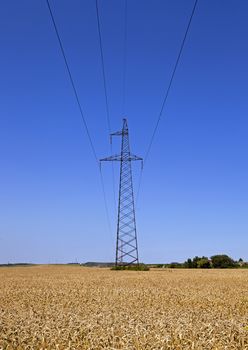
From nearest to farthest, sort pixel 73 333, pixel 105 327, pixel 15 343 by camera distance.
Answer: pixel 15 343
pixel 73 333
pixel 105 327

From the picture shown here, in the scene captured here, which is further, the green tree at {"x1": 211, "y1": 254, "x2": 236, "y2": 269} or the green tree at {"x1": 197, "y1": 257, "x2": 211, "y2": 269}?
the green tree at {"x1": 211, "y1": 254, "x2": 236, "y2": 269}

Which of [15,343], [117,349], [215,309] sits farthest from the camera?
[215,309]

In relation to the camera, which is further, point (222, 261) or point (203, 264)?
point (222, 261)

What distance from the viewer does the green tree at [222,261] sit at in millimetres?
118750

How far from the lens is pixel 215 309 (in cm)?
1873

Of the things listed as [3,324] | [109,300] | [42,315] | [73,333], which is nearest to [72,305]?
[109,300]

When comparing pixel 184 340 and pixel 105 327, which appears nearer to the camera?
pixel 184 340

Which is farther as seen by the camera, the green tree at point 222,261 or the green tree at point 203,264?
the green tree at point 222,261

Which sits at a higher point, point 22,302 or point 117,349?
point 22,302

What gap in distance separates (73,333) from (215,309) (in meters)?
9.29

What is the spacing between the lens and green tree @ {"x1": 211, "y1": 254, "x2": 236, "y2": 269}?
119 m

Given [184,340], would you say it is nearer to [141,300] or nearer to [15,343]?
[15,343]

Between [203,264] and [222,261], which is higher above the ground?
[222,261]

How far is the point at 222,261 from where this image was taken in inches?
4729
